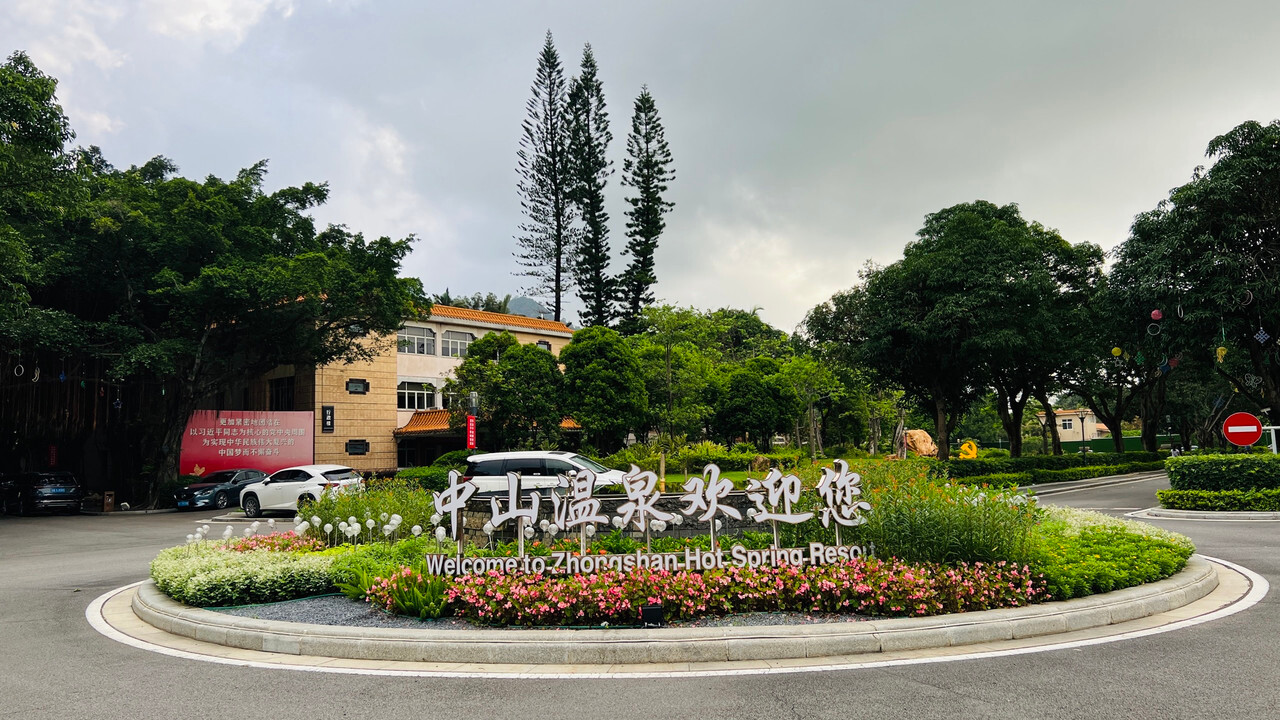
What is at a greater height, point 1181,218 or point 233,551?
point 1181,218

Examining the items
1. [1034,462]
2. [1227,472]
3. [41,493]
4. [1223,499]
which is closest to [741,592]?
[1223,499]

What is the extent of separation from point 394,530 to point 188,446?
75.0ft

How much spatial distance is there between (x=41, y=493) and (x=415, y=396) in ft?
48.6

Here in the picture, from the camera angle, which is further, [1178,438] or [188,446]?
[1178,438]

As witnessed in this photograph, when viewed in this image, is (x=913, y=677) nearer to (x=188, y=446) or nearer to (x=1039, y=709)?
(x=1039, y=709)

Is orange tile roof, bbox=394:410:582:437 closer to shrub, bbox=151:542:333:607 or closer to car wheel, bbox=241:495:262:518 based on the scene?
car wheel, bbox=241:495:262:518

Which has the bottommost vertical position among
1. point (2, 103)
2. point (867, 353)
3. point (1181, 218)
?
point (867, 353)

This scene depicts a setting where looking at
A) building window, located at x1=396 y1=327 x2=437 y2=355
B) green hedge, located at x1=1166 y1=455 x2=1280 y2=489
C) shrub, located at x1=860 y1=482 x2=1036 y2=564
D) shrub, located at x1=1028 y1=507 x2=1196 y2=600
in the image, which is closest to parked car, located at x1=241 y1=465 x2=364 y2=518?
building window, located at x1=396 y1=327 x2=437 y2=355

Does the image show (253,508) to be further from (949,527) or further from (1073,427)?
(1073,427)

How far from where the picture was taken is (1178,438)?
65438 mm

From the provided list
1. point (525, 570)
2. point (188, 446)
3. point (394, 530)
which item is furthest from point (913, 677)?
point (188, 446)

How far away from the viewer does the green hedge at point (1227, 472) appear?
52.0 ft

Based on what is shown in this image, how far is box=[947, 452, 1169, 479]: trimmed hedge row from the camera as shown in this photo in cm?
2564

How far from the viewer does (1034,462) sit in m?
29.5
